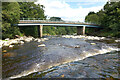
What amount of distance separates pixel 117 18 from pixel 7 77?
38.1 metres

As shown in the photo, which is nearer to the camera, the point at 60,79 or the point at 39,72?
the point at 60,79

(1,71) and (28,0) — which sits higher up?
(28,0)

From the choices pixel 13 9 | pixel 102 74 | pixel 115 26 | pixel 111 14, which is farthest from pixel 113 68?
pixel 111 14

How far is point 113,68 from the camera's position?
739 cm

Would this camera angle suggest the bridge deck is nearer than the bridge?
Yes

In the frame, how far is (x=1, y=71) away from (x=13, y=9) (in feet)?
70.2

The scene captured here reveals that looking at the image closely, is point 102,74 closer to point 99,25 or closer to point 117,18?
point 117,18

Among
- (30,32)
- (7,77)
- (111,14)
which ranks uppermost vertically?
(111,14)

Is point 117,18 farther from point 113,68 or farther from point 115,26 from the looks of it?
point 113,68

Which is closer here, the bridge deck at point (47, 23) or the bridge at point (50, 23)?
the bridge deck at point (47, 23)

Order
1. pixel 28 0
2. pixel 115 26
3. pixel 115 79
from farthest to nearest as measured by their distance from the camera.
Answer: pixel 28 0, pixel 115 26, pixel 115 79

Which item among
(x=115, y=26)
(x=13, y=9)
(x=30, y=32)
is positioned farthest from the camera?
(x=30, y=32)

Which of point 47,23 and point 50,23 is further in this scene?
point 50,23

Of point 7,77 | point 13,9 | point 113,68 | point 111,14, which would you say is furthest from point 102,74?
point 111,14
